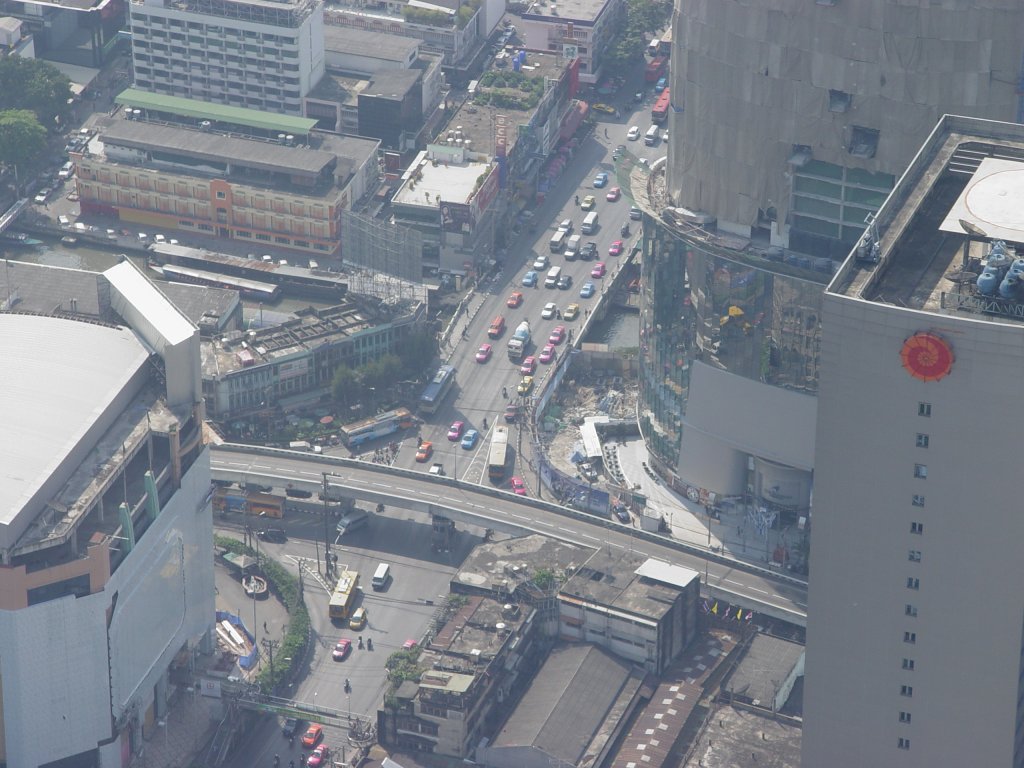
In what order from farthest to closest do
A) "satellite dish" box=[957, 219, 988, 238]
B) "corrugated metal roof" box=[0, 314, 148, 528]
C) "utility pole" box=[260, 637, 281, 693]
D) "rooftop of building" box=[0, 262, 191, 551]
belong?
"utility pole" box=[260, 637, 281, 693] < "corrugated metal roof" box=[0, 314, 148, 528] < "rooftop of building" box=[0, 262, 191, 551] < "satellite dish" box=[957, 219, 988, 238]

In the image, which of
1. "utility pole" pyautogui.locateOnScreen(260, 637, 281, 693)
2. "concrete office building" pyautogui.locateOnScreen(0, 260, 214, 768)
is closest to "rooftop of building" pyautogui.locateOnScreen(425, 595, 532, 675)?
"utility pole" pyautogui.locateOnScreen(260, 637, 281, 693)

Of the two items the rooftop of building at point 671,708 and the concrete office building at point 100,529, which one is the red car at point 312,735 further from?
the rooftop of building at point 671,708

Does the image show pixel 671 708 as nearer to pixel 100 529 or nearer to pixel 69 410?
pixel 100 529

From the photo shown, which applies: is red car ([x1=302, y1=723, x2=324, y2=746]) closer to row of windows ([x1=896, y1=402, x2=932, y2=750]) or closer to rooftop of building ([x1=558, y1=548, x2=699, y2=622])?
rooftop of building ([x1=558, y1=548, x2=699, y2=622])

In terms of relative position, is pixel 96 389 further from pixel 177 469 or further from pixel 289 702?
pixel 289 702

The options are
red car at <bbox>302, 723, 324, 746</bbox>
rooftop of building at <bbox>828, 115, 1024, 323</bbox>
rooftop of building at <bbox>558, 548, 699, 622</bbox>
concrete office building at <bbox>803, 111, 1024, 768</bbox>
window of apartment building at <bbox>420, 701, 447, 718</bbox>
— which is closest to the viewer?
concrete office building at <bbox>803, 111, 1024, 768</bbox>

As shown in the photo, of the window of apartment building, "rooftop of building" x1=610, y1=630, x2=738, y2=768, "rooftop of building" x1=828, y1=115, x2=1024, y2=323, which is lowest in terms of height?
"rooftop of building" x1=610, y1=630, x2=738, y2=768
